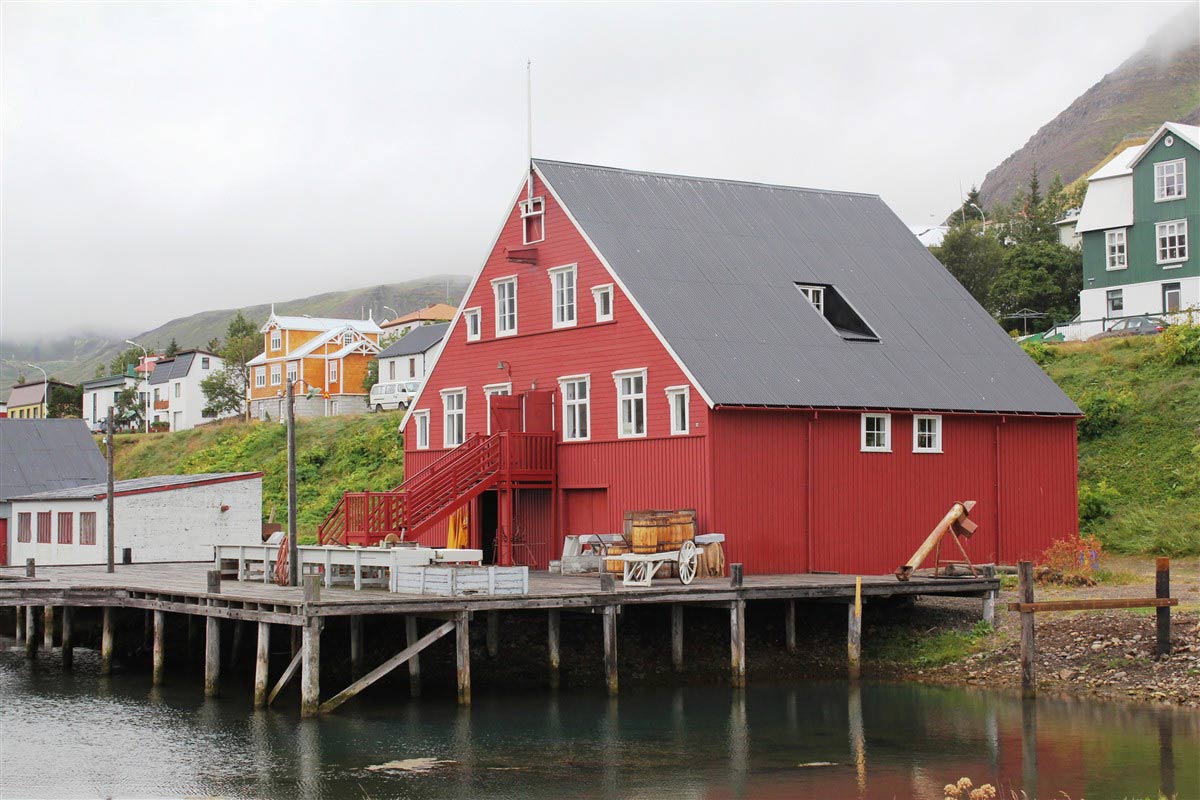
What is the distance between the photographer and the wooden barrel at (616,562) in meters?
35.0

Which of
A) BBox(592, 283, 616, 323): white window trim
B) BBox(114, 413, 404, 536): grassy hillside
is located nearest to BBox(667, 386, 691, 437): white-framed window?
BBox(592, 283, 616, 323): white window trim

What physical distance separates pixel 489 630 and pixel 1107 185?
41.2 m

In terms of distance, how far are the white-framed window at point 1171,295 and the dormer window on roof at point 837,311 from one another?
24.8 meters

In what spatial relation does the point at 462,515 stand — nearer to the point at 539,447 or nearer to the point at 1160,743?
the point at 539,447

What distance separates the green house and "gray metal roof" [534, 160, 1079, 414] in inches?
754

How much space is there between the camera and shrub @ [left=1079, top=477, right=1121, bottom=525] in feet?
157

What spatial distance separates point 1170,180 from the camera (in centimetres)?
6200

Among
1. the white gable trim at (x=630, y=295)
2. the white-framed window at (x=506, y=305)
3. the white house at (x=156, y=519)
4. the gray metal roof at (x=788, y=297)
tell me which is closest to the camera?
the white gable trim at (x=630, y=295)

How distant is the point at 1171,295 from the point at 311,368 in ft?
183

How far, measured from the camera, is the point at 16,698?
32.3 m

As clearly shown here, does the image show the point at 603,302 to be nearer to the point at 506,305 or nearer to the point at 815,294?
the point at 506,305

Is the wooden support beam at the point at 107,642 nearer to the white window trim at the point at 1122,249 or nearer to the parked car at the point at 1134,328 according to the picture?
the parked car at the point at 1134,328

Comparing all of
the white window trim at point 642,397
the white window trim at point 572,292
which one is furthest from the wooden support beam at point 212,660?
the white window trim at point 572,292

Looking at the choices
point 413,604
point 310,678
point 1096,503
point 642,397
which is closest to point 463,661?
point 413,604
